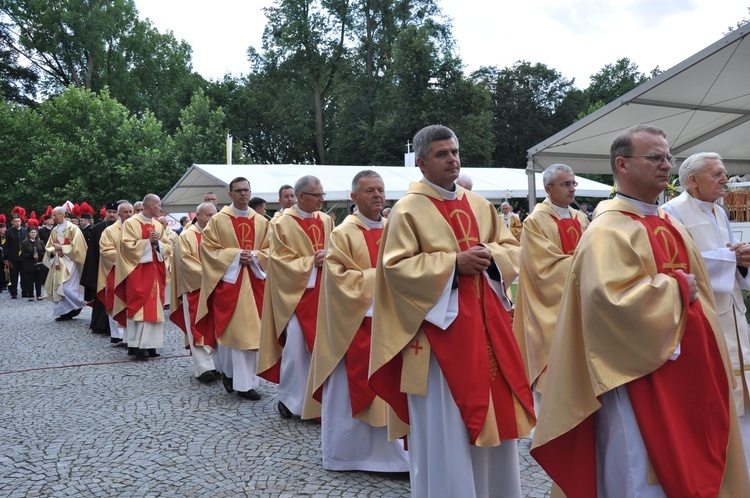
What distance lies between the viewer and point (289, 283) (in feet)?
19.9

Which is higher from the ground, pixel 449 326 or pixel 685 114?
pixel 685 114

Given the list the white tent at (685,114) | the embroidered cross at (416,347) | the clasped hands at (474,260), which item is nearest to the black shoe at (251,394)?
the embroidered cross at (416,347)

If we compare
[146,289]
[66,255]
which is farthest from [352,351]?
[66,255]

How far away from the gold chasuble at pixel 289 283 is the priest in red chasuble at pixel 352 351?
85 cm

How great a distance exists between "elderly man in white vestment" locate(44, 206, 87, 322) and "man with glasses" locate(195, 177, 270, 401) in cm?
752

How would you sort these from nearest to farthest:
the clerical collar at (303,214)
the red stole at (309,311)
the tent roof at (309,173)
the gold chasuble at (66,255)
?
the red stole at (309,311) → the clerical collar at (303,214) → the gold chasuble at (66,255) → the tent roof at (309,173)

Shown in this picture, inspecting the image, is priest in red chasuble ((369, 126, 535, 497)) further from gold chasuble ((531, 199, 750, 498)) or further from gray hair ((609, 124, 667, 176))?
gray hair ((609, 124, 667, 176))

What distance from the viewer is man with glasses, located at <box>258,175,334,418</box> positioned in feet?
19.7

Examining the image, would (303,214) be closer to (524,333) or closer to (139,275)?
(524,333)

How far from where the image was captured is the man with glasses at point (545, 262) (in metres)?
5.64

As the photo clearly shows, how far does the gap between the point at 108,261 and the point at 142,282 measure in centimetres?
169

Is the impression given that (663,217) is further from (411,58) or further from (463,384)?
(411,58)

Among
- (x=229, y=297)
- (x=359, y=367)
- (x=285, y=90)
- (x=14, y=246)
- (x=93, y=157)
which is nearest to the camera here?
(x=359, y=367)

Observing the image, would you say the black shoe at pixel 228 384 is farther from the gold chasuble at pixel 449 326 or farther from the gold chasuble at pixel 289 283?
the gold chasuble at pixel 449 326
